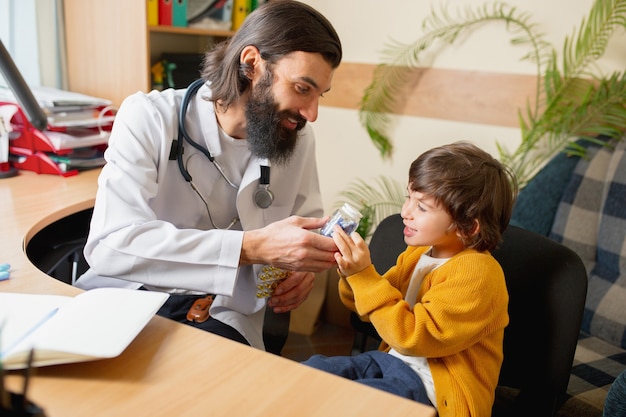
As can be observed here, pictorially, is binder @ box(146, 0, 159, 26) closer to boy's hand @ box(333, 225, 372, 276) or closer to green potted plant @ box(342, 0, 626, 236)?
green potted plant @ box(342, 0, 626, 236)

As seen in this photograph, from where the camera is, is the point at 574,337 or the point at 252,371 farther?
the point at 574,337

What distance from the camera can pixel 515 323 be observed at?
1.39m

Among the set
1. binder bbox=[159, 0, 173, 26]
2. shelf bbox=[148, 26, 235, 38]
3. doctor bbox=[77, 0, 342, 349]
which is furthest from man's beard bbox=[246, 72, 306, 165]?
binder bbox=[159, 0, 173, 26]

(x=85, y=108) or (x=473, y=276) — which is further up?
(x=85, y=108)

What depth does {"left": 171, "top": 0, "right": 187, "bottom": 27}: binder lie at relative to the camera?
7.93 feet

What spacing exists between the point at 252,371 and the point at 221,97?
0.90 metres

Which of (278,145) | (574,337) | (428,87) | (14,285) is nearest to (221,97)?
(278,145)

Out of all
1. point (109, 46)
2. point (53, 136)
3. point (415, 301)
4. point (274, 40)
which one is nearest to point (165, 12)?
point (109, 46)

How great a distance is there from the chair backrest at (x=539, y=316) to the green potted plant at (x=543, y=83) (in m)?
1.00

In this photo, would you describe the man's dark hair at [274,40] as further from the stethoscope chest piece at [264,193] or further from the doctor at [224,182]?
the stethoscope chest piece at [264,193]

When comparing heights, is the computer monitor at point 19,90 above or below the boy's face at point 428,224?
above

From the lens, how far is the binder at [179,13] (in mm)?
2416

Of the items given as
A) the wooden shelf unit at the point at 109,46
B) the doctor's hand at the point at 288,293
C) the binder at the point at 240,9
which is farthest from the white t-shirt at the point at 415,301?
the binder at the point at 240,9

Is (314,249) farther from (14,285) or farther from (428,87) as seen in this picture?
(428,87)
